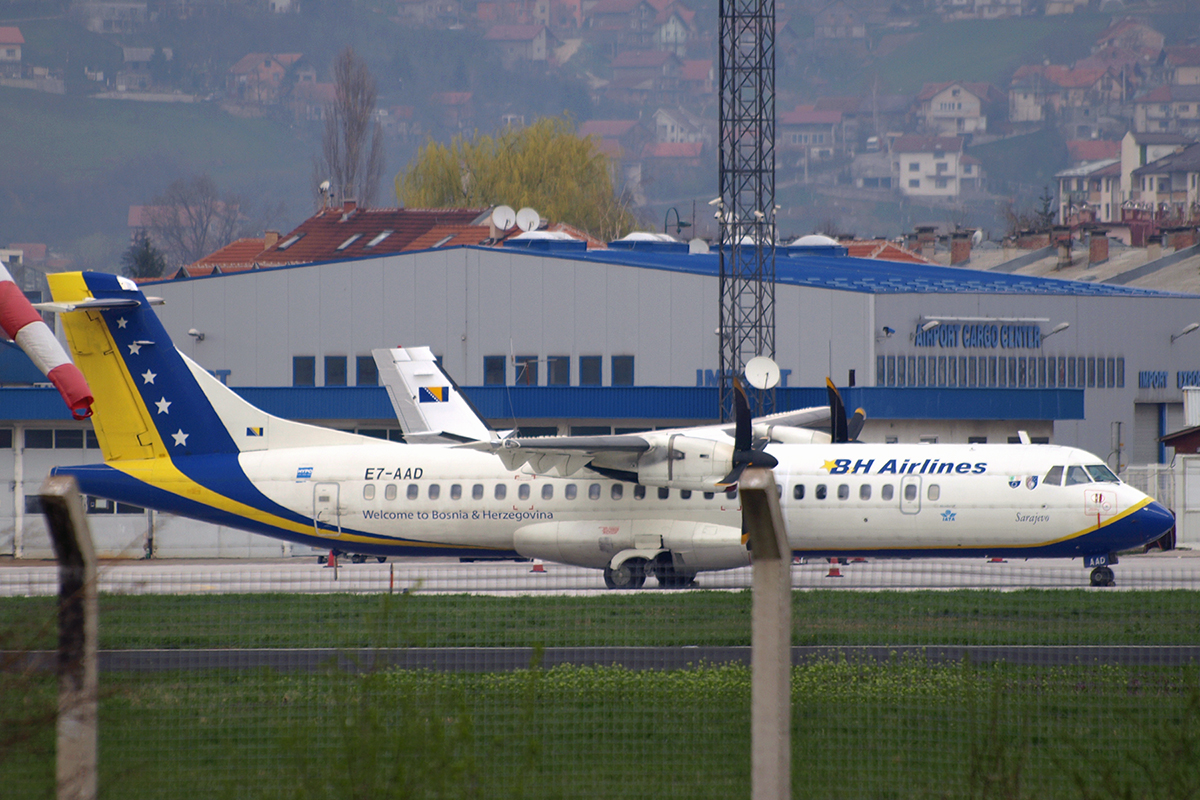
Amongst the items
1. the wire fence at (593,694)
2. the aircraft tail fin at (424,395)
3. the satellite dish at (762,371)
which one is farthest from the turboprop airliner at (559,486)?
the wire fence at (593,694)

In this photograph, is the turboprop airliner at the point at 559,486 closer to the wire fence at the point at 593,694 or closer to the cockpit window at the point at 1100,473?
the cockpit window at the point at 1100,473

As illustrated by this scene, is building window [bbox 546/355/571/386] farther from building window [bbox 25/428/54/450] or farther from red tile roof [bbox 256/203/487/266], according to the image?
red tile roof [bbox 256/203/487/266]

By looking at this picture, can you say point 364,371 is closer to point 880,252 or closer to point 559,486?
point 559,486

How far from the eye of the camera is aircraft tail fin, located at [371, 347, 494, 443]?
31250 mm

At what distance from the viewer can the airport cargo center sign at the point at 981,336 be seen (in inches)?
1799

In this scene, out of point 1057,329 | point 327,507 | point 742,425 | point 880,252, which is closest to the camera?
point 742,425

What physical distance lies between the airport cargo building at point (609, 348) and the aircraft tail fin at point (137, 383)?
13.0 metres

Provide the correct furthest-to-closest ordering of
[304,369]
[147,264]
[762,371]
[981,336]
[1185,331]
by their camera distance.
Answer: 1. [147,264]
2. [1185,331]
3. [981,336]
4. [304,369]
5. [762,371]

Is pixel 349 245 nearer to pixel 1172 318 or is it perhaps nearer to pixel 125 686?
pixel 1172 318

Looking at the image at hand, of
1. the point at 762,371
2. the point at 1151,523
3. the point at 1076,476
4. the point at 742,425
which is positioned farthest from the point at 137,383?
the point at 1151,523

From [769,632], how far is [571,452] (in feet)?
50.0

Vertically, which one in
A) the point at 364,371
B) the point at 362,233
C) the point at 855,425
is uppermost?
the point at 362,233

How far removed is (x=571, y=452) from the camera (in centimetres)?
2203

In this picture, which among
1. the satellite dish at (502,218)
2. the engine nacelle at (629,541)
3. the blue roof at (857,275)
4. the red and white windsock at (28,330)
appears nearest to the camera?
the red and white windsock at (28,330)
